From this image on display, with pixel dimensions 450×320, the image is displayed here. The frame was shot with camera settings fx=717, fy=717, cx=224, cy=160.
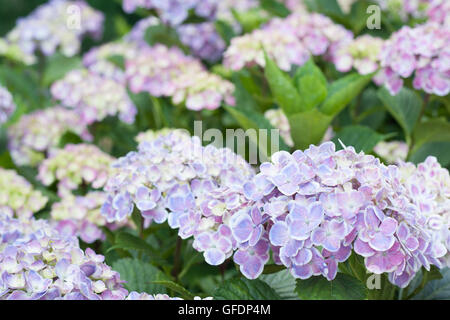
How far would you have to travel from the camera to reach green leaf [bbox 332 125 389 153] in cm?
125

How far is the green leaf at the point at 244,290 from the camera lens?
935mm

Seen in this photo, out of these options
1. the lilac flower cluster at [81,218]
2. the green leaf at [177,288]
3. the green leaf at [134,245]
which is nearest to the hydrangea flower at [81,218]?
the lilac flower cluster at [81,218]

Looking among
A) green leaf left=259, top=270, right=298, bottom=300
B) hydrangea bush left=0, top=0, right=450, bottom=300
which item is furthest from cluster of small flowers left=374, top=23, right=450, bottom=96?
green leaf left=259, top=270, right=298, bottom=300

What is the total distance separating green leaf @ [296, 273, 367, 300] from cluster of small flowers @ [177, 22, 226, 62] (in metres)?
1.17

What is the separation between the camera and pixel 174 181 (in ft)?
3.49

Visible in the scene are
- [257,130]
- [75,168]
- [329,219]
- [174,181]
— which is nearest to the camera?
[329,219]

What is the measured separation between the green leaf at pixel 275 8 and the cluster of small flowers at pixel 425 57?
24.7 inches

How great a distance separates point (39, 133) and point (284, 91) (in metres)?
0.63

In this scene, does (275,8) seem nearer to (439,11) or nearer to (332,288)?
(439,11)

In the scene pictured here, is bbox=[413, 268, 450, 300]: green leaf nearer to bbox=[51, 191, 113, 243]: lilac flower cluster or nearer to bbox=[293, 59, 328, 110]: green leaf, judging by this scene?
bbox=[293, 59, 328, 110]: green leaf

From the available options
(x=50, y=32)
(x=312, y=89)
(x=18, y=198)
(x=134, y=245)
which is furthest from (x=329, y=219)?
(x=50, y=32)

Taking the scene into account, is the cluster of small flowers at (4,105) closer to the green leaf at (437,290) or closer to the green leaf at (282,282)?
the green leaf at (282,282)

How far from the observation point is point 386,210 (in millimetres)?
863
